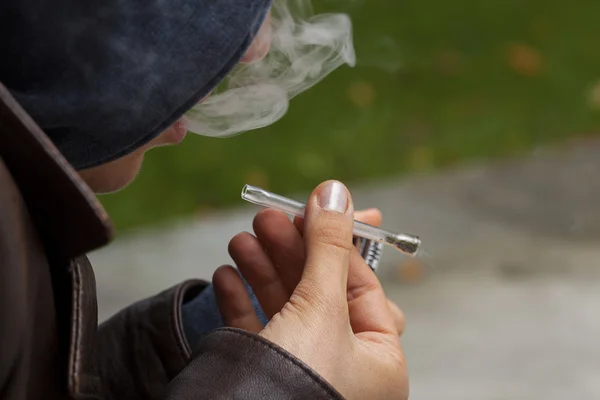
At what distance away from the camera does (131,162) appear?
884 mm

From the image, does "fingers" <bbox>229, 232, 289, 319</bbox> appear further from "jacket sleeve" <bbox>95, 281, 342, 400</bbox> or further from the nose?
the nose

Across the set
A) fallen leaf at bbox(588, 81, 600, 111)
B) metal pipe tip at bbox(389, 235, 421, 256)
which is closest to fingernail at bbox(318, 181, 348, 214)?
metal pipe tip at bbox(389, 235, 421, 256)

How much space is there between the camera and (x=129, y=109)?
773 mm

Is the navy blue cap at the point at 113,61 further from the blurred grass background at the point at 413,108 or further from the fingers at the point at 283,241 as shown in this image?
the blurred grass background at the point at 413,108

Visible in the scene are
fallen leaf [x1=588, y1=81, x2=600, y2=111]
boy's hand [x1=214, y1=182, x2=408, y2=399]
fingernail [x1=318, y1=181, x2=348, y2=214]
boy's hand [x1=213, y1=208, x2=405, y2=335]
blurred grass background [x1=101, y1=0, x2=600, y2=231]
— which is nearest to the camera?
boy's hand [x1=214, y1=182, x2=408, y2=399]

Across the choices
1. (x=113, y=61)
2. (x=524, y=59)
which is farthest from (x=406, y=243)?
(x=524, y=59)

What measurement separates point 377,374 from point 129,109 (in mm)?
373

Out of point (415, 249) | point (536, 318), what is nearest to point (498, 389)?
point (536, 318)

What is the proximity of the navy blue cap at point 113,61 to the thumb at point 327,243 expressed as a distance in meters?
0.19

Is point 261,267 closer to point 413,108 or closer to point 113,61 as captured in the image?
point 113,61

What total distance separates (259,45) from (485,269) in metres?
1.67

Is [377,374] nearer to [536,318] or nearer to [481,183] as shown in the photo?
[536,318]

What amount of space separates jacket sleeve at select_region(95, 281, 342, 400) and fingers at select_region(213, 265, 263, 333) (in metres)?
0.06

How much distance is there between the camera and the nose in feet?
2.79
